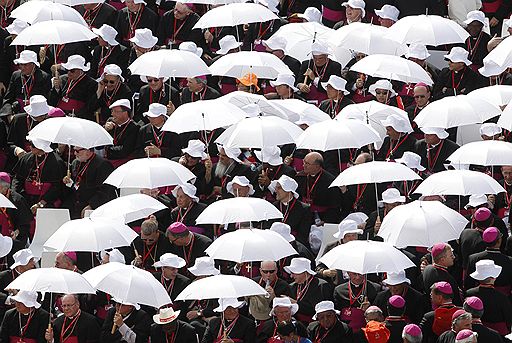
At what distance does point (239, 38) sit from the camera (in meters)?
25.6

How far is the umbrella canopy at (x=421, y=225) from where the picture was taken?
20016 millimetres

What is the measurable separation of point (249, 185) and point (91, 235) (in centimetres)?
214

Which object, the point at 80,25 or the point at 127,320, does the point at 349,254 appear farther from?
the point at 80,25

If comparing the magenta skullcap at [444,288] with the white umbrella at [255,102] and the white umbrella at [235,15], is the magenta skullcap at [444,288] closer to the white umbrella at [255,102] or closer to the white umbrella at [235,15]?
the white umbrella at [255,102]

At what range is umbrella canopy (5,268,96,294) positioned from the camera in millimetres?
19109

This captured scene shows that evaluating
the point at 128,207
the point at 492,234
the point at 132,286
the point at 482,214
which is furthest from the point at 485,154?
the point at 132,286

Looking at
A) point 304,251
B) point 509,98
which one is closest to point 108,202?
point 304,251

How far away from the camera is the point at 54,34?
77.5 ft

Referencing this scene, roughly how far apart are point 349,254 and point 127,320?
7.65 ft

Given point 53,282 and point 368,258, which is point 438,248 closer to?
point 368,258

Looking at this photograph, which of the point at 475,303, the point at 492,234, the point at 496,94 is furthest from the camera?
the point at 496,94

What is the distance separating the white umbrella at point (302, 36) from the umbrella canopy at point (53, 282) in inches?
242

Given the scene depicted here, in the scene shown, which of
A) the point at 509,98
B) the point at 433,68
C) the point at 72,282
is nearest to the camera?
the point at 72,282

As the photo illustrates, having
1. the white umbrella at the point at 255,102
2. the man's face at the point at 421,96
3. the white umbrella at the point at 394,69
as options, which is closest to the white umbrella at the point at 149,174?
the white umbrella at the point at 255,102
